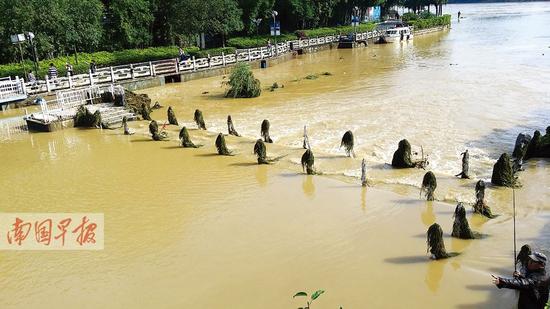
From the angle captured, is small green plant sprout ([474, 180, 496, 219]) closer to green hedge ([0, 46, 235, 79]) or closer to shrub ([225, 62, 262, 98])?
shrub ([225, 62, 262, 98])

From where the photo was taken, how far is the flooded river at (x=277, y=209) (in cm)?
855

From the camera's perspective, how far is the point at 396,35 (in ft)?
213

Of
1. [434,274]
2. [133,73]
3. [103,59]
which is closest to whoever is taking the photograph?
[434,274]

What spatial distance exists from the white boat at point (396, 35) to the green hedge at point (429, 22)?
32.7ft

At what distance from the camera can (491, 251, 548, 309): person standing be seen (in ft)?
22.4

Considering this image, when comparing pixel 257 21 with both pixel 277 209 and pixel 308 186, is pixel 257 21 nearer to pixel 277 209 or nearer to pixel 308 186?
pixel 308 186

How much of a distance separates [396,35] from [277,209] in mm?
57957

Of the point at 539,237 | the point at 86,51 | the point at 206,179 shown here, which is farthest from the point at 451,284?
the point at 86,51

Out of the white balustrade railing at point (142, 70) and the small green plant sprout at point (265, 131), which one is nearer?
the small green plant sprout at point (265, 131)

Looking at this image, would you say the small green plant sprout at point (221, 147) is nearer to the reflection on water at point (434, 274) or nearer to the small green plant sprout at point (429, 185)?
the small green plant sprout at point (429, 185)

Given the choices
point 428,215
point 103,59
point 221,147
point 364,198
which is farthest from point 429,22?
Answer: point 428,215

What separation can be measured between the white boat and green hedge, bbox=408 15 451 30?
32.7 ft

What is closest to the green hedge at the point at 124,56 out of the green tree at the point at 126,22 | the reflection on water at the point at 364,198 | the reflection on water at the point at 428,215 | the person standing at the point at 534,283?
the green tree at the point at 126,22

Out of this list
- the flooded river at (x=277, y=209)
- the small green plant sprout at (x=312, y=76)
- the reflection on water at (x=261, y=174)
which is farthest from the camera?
the small green plant sprout at (x=312, y=76)
